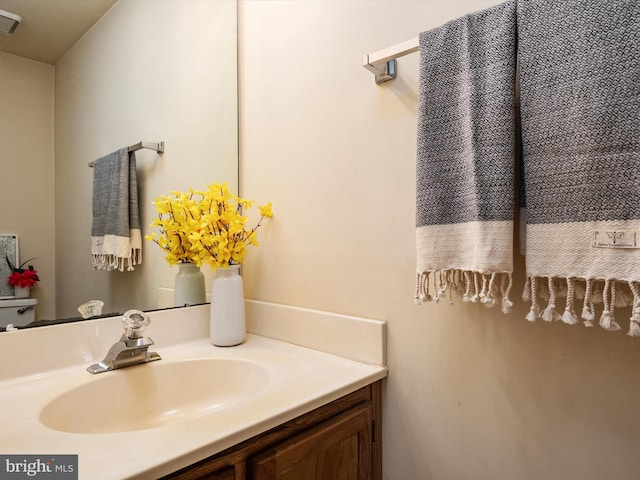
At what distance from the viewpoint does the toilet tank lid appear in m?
0.86

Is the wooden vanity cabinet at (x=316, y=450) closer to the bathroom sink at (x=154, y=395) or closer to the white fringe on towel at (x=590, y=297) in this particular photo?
the bathroom sink at (x=154, y=395)

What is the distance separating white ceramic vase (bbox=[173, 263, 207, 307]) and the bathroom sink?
0.24 meters

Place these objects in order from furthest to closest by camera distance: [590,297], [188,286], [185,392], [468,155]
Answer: [188,286] < [185,392] < [468,155] < [590,297]

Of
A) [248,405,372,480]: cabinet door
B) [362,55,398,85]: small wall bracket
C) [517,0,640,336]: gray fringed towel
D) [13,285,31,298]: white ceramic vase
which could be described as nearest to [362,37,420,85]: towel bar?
[362,55,398,85]: small wall bracket

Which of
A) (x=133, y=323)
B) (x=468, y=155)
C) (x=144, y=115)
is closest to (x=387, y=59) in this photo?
(x=468, y=155)

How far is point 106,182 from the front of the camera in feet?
3.37

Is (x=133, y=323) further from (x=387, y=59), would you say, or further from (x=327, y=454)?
(x=387, y=59)

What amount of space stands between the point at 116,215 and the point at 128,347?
1.23 ft

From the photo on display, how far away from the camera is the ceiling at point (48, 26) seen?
2.92 ft

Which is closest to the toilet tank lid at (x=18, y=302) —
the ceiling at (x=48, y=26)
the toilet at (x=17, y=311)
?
the toilet at (x=17, y=311)

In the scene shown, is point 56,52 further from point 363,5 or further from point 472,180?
point 472,180

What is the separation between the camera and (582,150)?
1.86 ft

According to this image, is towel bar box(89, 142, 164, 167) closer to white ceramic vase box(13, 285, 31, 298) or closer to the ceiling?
the ceiling

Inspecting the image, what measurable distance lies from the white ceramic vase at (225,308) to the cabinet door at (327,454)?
43 cm
